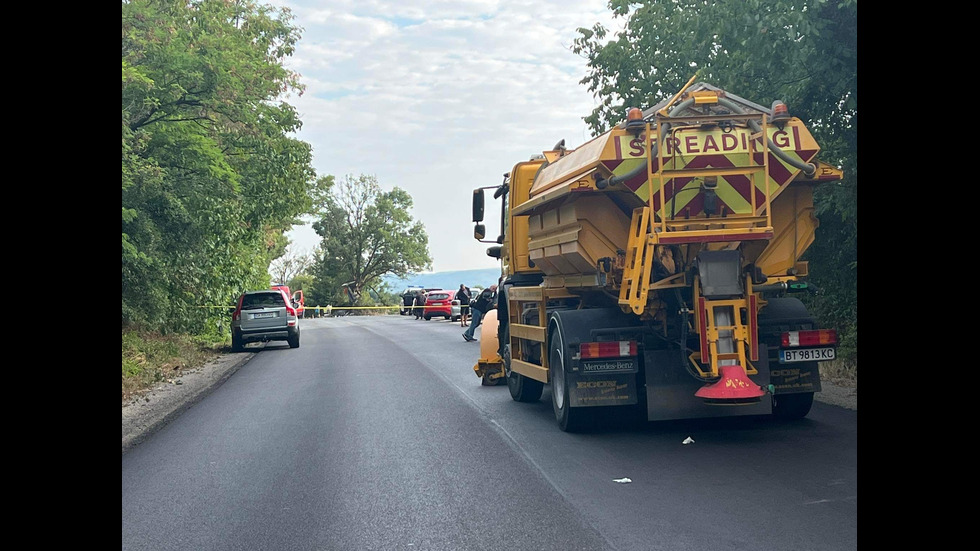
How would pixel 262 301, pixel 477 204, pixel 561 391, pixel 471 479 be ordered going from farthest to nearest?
pixel 262 301, pixel 477 204, pixel 561 391, pixel 471 479

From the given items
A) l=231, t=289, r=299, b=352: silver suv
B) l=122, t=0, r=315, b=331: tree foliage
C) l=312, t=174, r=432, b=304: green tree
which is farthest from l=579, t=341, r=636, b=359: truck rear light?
l=312, t=174, r=432, b=304: green tree

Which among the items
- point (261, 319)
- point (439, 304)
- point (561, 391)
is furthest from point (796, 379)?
point (439, 304)

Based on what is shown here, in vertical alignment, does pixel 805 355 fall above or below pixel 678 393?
above

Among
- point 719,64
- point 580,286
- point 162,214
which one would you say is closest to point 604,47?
point 719,64

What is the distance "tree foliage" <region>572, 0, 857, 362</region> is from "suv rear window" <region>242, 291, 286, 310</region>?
12.5 meters

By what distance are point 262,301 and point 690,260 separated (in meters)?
20.0

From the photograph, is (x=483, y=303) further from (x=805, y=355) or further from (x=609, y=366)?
(x=805, y=355)

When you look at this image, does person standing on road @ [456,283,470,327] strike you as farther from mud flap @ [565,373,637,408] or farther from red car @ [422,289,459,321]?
mud flap @ [565,373,637,408]

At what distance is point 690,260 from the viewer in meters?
9.62

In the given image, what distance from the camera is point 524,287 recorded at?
40.6 ft
